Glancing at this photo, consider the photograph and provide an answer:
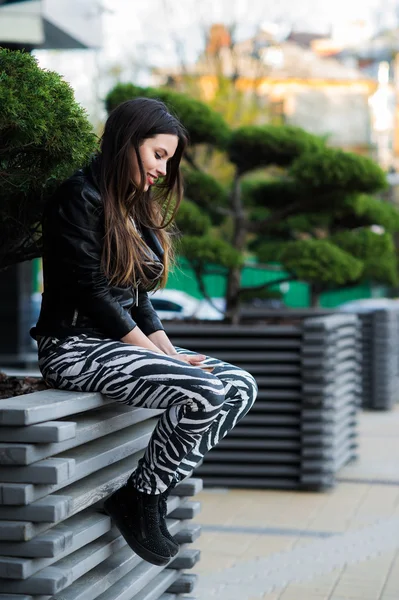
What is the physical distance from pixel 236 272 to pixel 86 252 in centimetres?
Answer: 499

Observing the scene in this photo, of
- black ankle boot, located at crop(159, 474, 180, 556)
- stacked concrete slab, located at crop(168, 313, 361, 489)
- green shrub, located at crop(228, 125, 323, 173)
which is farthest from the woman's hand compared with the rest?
green shrub, located at crop(228, 125, 323, 173)

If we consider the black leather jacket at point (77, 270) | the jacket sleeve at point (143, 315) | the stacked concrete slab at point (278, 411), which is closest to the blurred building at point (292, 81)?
the stacked concrete slab at point (278, 411)

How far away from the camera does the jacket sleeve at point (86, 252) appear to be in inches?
130

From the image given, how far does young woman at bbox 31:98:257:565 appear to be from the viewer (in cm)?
322

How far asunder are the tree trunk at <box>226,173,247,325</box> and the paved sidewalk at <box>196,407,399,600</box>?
1.55m

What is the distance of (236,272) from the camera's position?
8.23m

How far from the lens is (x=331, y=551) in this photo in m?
5.38

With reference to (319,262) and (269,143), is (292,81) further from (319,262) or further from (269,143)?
(319,262)

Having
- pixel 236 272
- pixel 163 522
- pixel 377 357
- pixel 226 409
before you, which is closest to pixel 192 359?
pixel 226 409

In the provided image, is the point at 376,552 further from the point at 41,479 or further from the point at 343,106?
the point at 343,106

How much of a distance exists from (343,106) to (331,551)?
133 feet

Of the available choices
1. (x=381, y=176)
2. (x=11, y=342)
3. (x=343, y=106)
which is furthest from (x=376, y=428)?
(x=343, y=106)

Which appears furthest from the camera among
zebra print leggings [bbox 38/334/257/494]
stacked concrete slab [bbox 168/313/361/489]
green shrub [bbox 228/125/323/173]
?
green shrub [bbox 228/125/323/173]

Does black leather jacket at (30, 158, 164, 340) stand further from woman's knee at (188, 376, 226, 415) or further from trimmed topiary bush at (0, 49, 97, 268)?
woman's knee at (188, 376, 226, 415)
